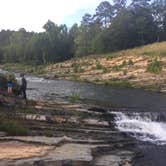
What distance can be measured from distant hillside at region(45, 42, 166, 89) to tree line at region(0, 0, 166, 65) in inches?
566

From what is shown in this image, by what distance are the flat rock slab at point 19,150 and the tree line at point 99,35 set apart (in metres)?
89.8

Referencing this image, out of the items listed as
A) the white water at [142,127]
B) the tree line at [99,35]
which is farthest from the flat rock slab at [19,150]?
the tree line at [99,35]

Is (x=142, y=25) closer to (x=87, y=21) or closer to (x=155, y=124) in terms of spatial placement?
(x=87, y=21)

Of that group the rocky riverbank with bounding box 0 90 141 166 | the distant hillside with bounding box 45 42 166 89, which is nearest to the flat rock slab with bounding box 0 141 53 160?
the rocky riverbank with bounding box 0 90 141 166

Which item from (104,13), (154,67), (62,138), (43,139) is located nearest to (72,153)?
(43,139)

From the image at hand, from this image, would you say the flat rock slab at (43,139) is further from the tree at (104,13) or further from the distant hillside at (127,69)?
the tree at (104,13)

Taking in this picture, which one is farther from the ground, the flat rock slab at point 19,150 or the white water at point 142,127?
the flat rock slab at point 19,150

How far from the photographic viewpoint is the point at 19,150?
72.3 feet

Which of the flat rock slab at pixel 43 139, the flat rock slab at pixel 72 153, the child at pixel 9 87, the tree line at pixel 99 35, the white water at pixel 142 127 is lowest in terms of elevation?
the white water at pixel 142 127

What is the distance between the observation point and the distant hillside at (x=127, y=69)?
71.1 metres

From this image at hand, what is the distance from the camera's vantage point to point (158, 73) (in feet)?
238

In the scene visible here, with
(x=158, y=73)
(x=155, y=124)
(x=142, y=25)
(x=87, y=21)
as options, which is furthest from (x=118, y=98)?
(x=87, y=21)

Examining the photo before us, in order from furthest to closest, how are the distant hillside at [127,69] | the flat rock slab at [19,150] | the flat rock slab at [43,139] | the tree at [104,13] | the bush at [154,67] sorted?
the tree at [104,13]
the bush at [154,67]
the distant hillside at [127,69]
the flat rock slab at [43,139]
the flat rock slab at [19,150]

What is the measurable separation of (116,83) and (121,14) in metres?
45.9
